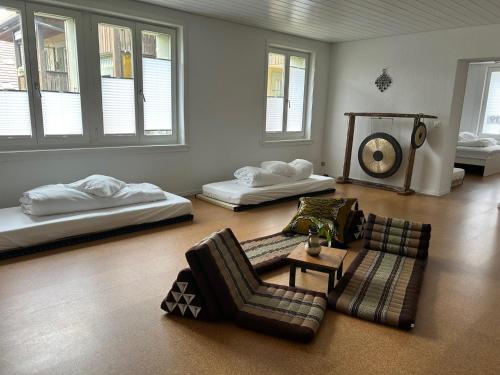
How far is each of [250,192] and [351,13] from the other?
2516 millimetres

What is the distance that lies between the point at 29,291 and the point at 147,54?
3.19 meters

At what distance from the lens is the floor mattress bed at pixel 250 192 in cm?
474

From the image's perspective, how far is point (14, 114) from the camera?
153 inches

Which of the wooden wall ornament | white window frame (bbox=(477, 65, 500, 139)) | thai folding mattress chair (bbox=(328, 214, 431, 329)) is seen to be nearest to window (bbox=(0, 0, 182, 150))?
thai folding mattress chair (bbox=(328, 214, 431, 329))

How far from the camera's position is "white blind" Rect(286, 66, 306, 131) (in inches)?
257

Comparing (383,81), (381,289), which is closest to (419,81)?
(383,81)

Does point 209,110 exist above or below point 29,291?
above

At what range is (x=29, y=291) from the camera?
102 inches

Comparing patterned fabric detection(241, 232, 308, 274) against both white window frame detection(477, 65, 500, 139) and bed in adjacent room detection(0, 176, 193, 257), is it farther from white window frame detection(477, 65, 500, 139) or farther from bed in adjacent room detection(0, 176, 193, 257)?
white window frame detection(477, 65, 500, 139)

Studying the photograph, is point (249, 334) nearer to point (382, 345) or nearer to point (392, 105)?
point (382, 345)

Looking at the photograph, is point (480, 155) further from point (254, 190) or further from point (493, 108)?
point (254, 190)

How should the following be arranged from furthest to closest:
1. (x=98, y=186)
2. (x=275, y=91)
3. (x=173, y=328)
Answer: (x=275, y=91)
(x=98, y=186)
(x=173, y=328)

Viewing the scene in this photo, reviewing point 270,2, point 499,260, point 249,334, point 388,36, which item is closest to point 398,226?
point 499,260

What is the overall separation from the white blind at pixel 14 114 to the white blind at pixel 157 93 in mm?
1336
